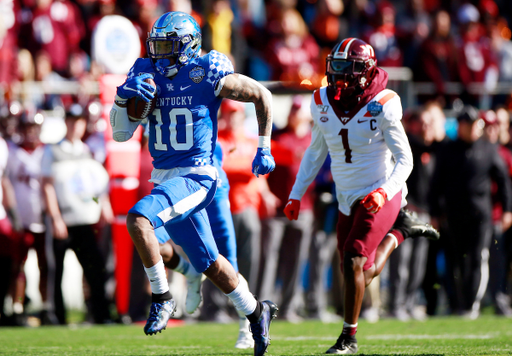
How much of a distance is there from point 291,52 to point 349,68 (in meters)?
6.26

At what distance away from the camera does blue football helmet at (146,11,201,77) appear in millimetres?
4867

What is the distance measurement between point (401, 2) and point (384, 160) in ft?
30.0

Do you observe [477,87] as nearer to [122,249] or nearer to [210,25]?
[210,25]

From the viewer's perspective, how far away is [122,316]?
8.27 metres

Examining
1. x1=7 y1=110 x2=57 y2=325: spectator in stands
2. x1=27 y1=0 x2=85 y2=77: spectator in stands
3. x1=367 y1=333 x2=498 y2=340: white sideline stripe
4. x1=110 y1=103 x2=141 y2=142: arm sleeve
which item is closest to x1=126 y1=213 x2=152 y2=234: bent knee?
x1=110 y1=103 x2=141 y2=142: arm sleeve

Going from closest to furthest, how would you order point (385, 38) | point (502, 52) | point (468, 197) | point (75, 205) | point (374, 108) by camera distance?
point (374, 108) < point (75, 205) < point (468, 197) < point (385, 38) < point (502, 52)

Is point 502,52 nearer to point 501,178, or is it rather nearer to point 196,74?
point 501,178

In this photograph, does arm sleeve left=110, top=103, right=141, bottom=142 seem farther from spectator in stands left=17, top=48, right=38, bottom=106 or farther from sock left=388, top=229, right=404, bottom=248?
spectator in stands left=17, top=48, right=38, bottom=106

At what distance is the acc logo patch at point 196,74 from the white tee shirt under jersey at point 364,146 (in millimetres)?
1007

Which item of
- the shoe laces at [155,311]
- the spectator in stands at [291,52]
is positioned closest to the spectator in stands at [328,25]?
the spectator in stands at [291,52]

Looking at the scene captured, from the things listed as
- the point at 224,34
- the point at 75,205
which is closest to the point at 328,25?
the point at 224,34

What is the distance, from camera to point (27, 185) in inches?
331

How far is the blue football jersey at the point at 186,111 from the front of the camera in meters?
4.87

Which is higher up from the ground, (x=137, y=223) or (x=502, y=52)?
(x=502, y=52)
